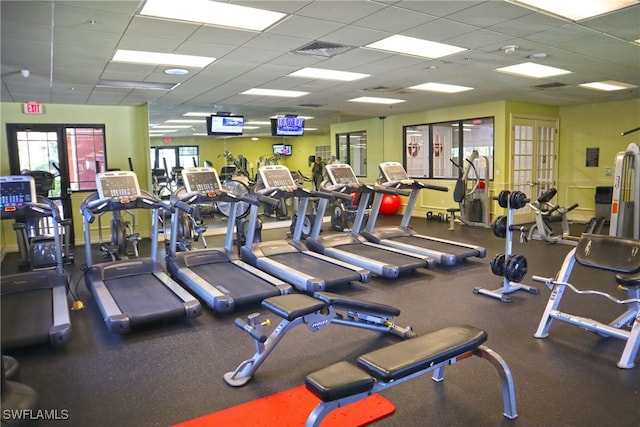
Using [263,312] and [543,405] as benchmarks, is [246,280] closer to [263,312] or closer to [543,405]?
[263,312]

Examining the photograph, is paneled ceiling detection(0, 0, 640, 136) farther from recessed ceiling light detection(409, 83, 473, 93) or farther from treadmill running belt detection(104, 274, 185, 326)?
treadmill running belt detection(104, 274, 185, 326)

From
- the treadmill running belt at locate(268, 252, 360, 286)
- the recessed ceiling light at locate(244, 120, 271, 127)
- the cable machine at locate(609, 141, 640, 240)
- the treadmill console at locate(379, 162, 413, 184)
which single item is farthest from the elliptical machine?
the cable machine at locate(609, 141, 640, 240)

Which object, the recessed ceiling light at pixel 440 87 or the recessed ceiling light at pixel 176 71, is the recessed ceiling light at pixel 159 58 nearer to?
the recessed ceiling light at pixel 176 71

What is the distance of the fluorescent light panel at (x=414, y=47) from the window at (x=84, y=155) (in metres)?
5.64

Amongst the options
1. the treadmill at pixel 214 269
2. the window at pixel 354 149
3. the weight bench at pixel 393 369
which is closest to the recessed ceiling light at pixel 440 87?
the treadmill at pixel 214 269

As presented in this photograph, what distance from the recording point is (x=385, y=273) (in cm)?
523

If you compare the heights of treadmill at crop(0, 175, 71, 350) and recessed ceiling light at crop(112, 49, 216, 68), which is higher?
recessed ceiling light at crop(112, 49, 216, 68)

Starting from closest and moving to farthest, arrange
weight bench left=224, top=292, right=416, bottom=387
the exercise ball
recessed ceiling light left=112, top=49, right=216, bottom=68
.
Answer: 1. weight bench left=224, top=292, right=416, bottom=387
2. recessed ceiling light left=112, top=49, right=216, bottom=68
3. the exercise ball

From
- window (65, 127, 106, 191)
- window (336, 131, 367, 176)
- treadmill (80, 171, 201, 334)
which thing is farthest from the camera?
window (336, 131, 367, 176)

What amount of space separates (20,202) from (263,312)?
9.03ft

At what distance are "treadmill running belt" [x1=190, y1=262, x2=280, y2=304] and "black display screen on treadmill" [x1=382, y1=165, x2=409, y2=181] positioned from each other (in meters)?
2.94

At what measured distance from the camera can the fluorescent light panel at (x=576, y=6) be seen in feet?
11.3

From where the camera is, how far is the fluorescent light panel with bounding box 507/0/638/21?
3.45 metres

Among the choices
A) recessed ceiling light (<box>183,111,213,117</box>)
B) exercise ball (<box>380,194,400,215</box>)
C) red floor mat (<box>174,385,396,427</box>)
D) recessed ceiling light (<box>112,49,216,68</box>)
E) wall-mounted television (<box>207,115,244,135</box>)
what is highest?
recessed ceiling light (<box>112,49,216,68</box>)
